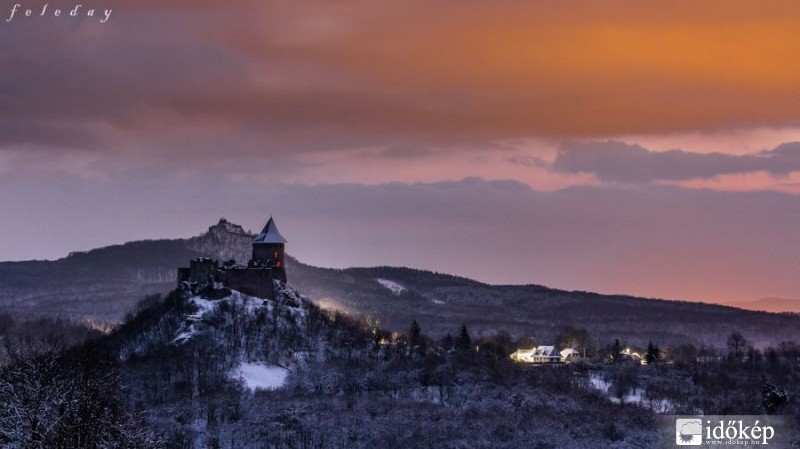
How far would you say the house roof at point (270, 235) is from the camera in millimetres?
169875

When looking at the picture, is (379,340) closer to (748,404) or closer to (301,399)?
(301,399)

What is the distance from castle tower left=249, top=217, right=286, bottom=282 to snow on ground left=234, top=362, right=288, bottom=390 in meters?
13.9

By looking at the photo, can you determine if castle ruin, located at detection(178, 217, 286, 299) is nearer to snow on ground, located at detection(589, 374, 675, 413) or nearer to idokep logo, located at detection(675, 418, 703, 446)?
snow on ground, located at detection(589, 374, 675, 413)

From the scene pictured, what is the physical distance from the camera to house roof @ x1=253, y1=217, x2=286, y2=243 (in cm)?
16988

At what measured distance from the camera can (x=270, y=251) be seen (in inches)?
6654

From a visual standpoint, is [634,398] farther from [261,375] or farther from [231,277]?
[231,277]

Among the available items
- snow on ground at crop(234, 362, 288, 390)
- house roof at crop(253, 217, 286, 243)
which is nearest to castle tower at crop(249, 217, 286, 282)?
house roof at crop(253, 217, 286, 243)

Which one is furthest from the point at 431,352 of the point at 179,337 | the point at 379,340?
the point at 179,337

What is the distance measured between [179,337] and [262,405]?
50.1ft

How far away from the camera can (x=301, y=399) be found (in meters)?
153

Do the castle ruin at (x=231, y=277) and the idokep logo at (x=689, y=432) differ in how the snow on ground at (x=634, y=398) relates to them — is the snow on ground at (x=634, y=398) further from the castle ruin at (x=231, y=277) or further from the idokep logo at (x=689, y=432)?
the castle ruin at (x=231, y=277)

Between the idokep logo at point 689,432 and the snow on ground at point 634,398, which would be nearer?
the idokep logo at point 689,432

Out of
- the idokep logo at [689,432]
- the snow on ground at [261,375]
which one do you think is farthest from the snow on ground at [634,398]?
the snow on ground at [261,375]

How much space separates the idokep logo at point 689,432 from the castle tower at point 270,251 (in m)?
49.4
